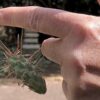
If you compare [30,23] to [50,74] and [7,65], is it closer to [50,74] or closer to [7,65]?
[7,65]

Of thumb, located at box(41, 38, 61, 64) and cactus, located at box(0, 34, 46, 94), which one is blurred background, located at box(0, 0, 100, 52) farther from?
thumb, located at box(41, 38, 61, 64)

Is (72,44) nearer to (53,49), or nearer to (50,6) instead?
(53,49)

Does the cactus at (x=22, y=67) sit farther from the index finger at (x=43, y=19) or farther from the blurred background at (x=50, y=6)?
the blurred background at (x=50, y=6)

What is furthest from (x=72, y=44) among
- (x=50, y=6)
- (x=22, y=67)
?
(x=50, y=6)

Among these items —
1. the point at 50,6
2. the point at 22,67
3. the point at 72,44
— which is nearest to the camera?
the point at 72,44

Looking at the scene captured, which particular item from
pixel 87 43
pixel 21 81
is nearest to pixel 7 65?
pixel 21 81

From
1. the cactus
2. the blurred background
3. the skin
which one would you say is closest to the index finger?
the skin

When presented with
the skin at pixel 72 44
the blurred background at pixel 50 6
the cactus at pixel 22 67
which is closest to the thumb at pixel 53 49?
the skin at pixel 72 44
